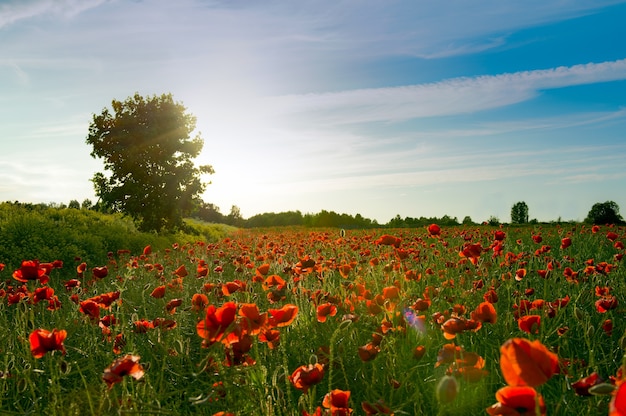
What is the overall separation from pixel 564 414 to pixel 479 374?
0.94 meters

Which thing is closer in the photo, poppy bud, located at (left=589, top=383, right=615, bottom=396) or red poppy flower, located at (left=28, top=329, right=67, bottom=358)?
poppy bud, located at (left=589, top=383, right=615, bottom=396)

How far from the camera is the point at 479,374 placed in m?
1.91

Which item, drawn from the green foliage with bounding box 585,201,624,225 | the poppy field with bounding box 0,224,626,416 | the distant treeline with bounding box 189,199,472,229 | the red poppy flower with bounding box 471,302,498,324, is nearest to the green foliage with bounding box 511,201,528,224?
the green foliage with bounding box 585,201,624,225

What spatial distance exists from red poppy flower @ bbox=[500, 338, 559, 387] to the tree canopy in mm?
22858

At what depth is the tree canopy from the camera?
2275 cm

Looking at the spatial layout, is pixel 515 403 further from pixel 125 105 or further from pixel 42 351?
pixel 125 105

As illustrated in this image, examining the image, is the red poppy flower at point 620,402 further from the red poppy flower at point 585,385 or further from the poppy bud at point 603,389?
the red poppy flower at point 585,385

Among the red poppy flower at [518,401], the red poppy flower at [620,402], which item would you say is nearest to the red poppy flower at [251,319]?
the red poppy flower at [518,401]

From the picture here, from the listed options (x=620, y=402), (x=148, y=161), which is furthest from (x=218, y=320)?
(x=148, y=161)

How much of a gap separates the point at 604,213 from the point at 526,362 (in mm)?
26642

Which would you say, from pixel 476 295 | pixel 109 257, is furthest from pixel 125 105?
pixel 476 295

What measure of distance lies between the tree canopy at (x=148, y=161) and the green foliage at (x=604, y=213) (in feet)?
62.2

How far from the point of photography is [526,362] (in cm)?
104

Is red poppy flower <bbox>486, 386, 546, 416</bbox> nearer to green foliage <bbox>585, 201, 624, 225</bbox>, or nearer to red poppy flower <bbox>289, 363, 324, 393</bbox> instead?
red poppy flower <bbox>289, 363, 324, 393</bbox>
